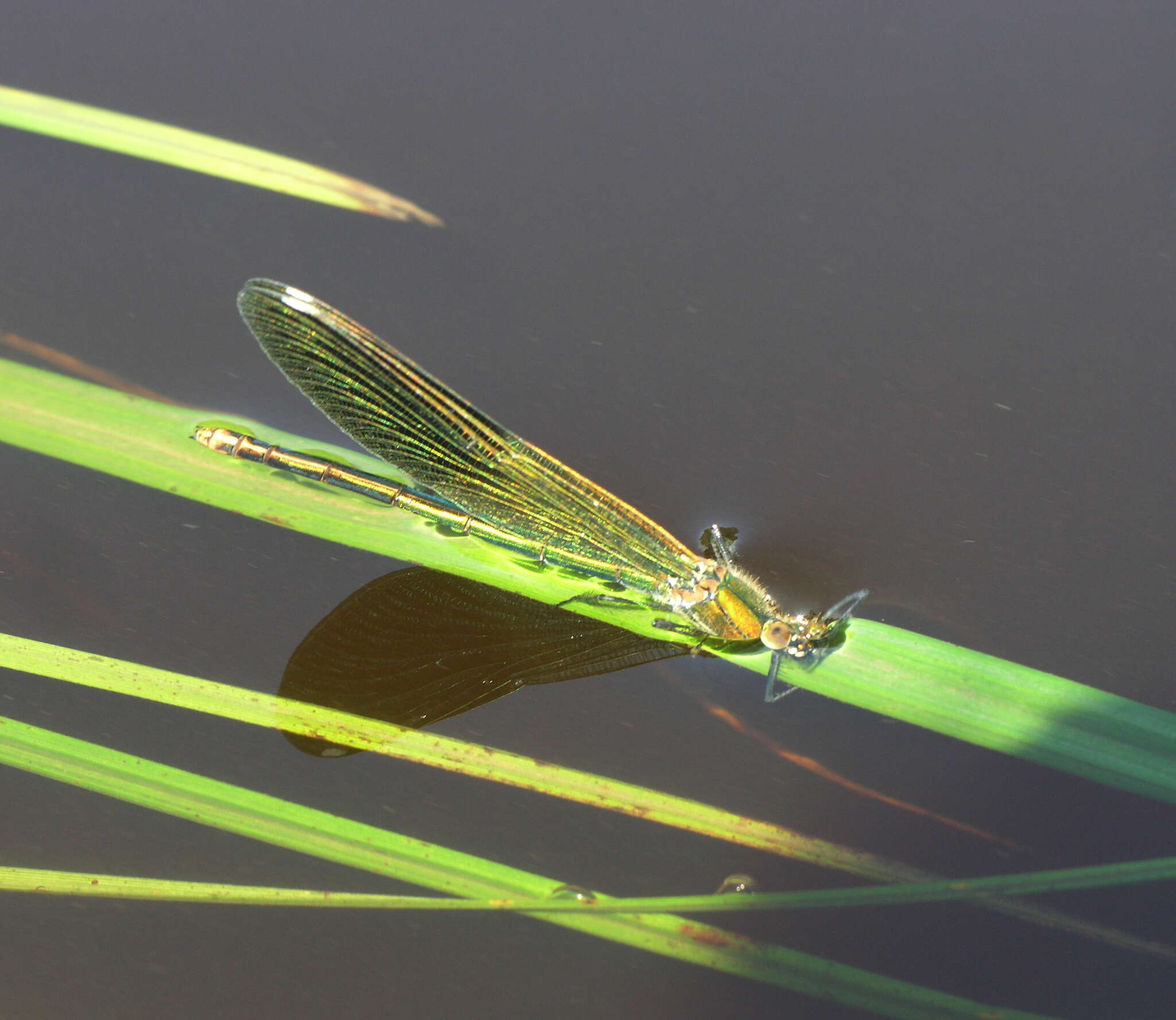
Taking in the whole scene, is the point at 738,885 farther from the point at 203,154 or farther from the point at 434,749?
the point at 203,154

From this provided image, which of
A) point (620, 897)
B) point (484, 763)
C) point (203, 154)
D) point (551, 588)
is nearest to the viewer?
point (620, 897)

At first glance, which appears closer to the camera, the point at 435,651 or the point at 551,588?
the point at 435,651

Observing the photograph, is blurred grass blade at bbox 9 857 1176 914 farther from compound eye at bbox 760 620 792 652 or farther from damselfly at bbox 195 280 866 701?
compound eye at bbox 760 620 792 652

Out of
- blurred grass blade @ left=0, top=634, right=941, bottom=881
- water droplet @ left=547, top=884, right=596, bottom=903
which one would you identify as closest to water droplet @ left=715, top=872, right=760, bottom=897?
blurred grass blade @ left=0, top=634, right=941, bottom=881

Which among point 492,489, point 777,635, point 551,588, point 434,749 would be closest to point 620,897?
point 434,749

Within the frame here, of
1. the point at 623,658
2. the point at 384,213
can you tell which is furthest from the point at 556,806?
the point at 384,213
